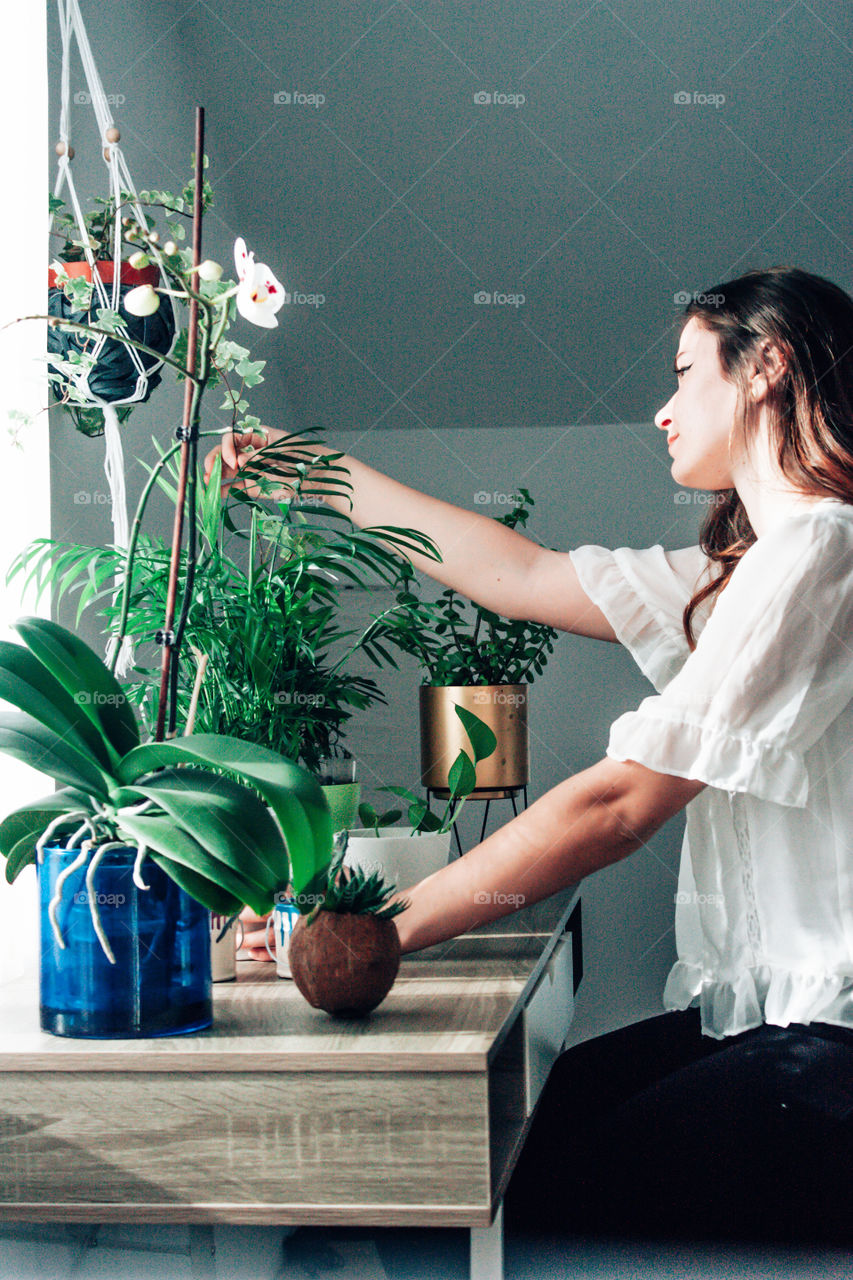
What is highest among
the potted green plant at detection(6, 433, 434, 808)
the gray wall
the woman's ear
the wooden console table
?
the gray wall

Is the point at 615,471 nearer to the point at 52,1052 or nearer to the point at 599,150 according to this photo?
the point at 599,150

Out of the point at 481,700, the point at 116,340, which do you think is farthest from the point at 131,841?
the point at 481,700

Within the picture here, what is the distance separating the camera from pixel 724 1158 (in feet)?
3.05

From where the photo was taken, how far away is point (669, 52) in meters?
2.03

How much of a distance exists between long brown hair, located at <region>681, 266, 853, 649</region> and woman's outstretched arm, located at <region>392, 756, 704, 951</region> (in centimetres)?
37

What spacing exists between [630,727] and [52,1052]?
0.53m

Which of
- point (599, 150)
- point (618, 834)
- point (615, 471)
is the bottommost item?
point (618, 834)

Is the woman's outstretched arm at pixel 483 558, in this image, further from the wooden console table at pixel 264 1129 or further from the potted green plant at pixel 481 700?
the wooden console table at pixel 264 1129

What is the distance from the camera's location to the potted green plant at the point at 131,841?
75cm

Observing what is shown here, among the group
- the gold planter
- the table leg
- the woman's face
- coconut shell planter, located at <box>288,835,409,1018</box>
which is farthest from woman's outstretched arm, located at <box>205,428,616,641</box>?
the table leg

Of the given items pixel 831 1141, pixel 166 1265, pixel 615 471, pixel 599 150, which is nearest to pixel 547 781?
pixel 615 471

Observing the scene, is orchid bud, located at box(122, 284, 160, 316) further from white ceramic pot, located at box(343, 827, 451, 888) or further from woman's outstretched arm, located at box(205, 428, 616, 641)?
woman's outstretched arm, located at box(205, 428, 616, 641)

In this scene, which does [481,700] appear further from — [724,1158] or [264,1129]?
[264,1129]

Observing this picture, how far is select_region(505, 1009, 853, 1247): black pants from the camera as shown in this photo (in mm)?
925
